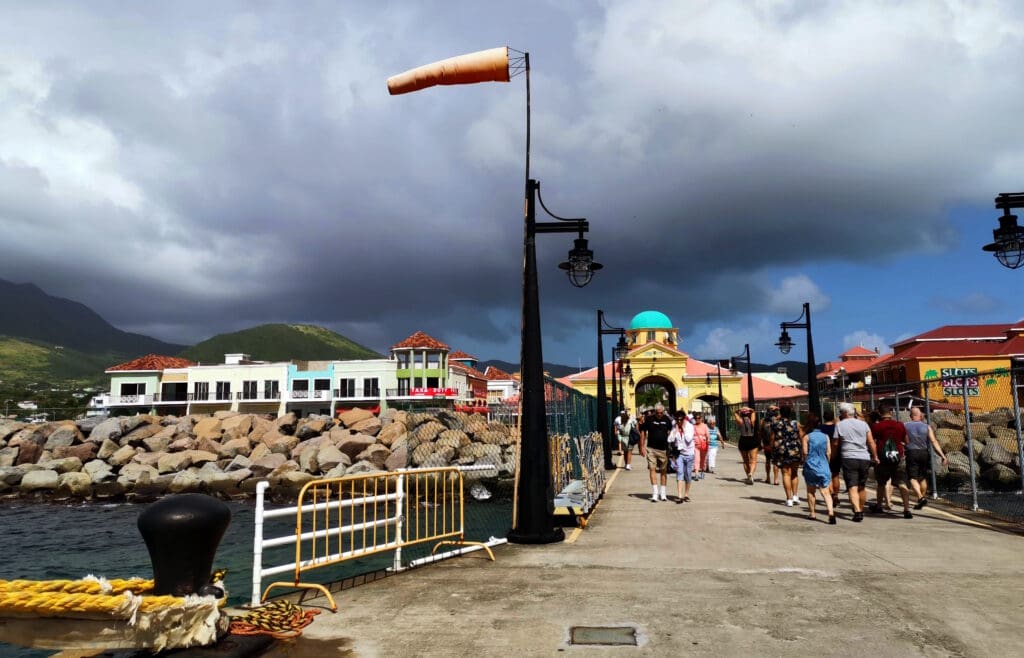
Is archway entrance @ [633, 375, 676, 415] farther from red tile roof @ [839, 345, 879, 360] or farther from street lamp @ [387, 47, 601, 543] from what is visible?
street lamp @ [387, 47, 601, 543]

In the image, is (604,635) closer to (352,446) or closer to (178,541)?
(178,541)

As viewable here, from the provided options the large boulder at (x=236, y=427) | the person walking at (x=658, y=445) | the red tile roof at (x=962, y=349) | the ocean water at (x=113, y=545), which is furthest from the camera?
the red tile roof at (x=962, y=349)

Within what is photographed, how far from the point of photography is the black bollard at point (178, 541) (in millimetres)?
4559

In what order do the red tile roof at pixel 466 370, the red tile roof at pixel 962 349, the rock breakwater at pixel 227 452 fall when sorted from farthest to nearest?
the red tile roof at pixel 466 370 → the red tile roof at pixel 962 349 → the rock breakwater at pixel 227 452

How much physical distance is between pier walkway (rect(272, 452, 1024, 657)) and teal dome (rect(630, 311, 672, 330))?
2786 inches

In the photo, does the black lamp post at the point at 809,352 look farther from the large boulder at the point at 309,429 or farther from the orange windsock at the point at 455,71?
the large boulder at the point at 309,429

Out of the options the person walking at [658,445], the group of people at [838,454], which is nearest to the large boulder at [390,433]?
the group of people at [838,454]

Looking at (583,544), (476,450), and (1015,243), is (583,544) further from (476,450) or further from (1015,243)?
(476,450)

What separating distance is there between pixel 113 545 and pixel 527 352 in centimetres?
1582

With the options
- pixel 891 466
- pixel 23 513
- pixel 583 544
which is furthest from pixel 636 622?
pixel 23 513

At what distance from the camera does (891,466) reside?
11.4 meters

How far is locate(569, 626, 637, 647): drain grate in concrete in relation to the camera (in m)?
4.88

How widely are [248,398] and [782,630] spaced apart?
70555mm

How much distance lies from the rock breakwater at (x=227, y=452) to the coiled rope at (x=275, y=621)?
17.5 metres
